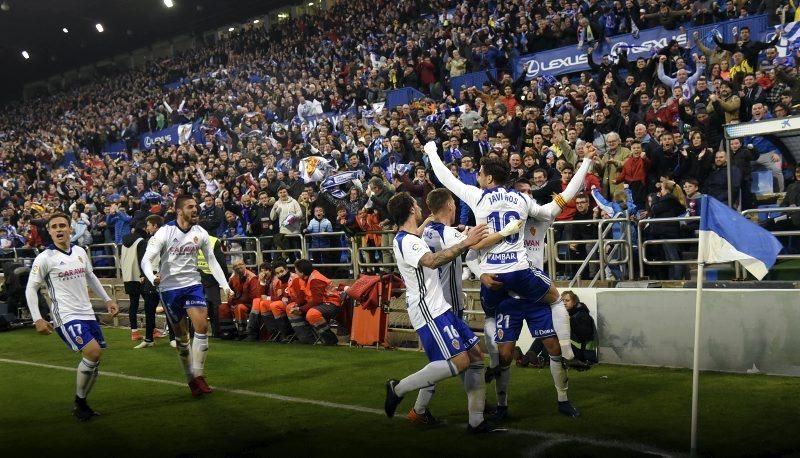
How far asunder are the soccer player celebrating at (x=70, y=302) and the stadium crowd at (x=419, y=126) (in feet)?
15.5

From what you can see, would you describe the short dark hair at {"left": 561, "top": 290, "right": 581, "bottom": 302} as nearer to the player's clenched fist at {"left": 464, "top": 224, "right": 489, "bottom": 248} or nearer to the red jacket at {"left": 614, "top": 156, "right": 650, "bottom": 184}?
the red jacket at {"left": 614, "top": 156, "right": 650, "bottom": 184}

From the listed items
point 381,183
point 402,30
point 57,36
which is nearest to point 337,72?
point 402,30

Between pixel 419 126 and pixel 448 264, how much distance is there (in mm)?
10432

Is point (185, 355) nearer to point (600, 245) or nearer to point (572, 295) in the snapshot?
point (572, 295)

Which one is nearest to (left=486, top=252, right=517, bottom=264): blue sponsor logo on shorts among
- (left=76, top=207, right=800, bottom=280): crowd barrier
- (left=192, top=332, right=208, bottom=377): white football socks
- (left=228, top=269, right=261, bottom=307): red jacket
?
(left=76, top=207, right=800, bottom=280): crowd barrier

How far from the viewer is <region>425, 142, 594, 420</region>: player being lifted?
7.22 meters

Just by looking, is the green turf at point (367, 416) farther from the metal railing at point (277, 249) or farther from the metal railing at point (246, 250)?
the metal railing at point (246, 250)

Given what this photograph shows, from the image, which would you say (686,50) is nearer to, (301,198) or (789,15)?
(789,15)

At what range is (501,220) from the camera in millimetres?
7180

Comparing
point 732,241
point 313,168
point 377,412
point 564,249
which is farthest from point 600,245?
point 313,168

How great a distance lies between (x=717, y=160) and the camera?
1084 cm

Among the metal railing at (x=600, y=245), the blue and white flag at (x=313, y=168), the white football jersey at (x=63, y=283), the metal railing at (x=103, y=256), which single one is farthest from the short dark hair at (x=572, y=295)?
the metal railing at (x=103, y=256)

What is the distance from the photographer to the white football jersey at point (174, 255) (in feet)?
31.4

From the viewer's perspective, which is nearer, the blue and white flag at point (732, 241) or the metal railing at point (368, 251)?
the blue and white flag at point (732, 241)
